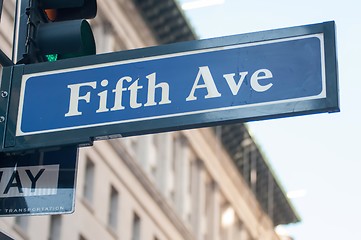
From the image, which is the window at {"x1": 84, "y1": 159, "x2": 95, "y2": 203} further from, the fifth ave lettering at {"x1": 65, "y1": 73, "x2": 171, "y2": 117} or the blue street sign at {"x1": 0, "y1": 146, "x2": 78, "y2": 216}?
the fifth ave lettering at {"x1": 65, "y1": 73, "x2": 171, "y2": 117}

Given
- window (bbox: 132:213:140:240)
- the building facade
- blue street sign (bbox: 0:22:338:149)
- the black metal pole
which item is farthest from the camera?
window (bbox: 132:213:140:240)

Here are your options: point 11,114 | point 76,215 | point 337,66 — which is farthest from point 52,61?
Answer: point 76,215

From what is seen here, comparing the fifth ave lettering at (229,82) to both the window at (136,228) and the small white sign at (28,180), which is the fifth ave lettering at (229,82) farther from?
the window at (136,228)

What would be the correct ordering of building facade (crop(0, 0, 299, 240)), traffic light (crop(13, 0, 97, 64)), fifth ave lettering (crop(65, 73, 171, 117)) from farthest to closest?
building facade (crop(0, 0, 299, 240)), traffic light (crop(13, 0, 97, 64)), fifth ave lettering (crop(65, 73, 171, 117))

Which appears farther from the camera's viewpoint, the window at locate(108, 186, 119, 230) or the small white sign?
the window at locate(108, 186, 119, 230)

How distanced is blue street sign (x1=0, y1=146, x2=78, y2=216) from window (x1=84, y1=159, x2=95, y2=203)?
32937 millimetres

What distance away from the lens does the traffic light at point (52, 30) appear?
20.0 ft

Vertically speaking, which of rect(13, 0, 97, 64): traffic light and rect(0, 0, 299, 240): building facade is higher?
rect(0, 0, 299, 240): building facade

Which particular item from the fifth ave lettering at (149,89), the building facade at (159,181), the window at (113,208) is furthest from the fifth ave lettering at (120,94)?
the window at (113,208)

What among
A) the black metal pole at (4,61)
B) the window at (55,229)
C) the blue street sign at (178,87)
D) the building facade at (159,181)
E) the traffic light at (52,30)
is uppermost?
the building facade at (159,181)

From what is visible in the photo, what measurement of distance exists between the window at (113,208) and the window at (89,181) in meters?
2.11

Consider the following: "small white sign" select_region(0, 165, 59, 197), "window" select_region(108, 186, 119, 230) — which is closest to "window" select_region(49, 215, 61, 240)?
"window" select_region(108, 186, 119, 230)

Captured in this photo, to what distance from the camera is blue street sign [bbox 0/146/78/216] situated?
5.84m

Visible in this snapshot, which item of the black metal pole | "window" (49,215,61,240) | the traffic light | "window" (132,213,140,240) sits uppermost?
"window" (132,213,140,240)
